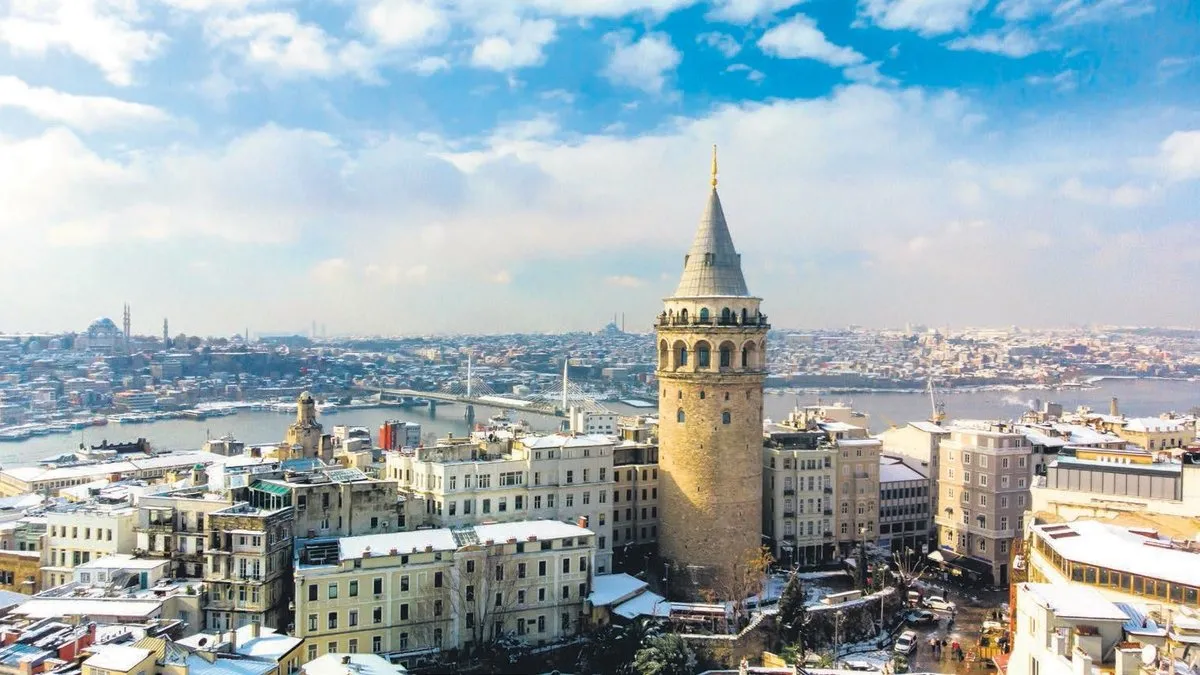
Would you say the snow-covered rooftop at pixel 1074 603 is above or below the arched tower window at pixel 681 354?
below

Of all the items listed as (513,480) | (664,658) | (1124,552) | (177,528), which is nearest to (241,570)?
(177,528)

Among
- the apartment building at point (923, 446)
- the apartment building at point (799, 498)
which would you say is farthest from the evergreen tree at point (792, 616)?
the apartment building at point (923, 446)

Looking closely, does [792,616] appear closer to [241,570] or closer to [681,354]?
[681,354]

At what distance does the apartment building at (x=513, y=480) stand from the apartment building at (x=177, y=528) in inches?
149

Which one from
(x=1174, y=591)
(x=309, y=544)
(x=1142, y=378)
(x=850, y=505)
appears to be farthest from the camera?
(x=1142, y=378)

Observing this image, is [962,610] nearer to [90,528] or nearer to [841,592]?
[841,592]

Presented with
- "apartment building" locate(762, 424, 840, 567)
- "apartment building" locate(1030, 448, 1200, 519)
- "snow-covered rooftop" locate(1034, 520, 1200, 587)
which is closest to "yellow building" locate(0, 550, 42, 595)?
"apartment building" locate(762, 424, 840, 567)

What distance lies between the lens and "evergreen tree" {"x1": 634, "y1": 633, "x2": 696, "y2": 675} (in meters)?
13.6

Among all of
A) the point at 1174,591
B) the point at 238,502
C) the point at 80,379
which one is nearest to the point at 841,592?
the point at 1174,591

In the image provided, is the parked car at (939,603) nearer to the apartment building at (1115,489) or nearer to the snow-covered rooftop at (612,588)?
the apartment building at (1115,489)

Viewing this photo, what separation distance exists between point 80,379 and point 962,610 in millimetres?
79357

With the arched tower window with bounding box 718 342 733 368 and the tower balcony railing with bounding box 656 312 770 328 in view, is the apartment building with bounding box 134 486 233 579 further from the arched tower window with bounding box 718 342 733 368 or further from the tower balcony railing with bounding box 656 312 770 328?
the arched tower window with bounding box 718 342 733 368

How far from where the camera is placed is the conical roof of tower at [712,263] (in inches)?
721

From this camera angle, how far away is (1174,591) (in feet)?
34.8
